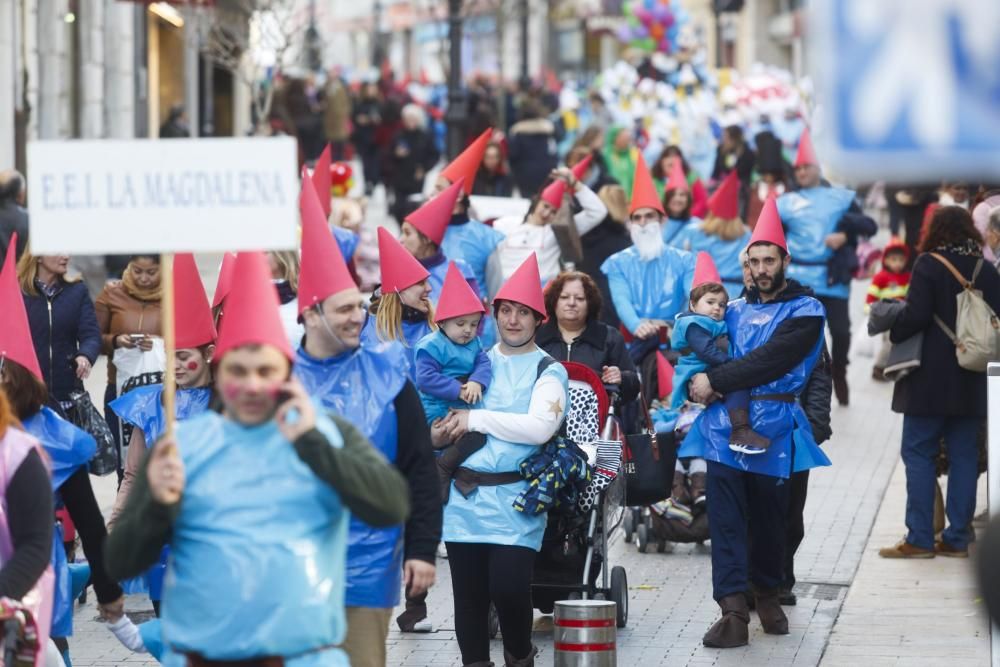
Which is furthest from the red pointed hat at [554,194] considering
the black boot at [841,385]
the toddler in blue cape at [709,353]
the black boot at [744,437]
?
the black boot at [744,437]

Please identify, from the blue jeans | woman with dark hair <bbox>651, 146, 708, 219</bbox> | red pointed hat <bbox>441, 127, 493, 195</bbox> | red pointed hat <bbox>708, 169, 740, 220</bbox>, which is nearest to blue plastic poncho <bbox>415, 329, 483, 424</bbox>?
the blue jeans

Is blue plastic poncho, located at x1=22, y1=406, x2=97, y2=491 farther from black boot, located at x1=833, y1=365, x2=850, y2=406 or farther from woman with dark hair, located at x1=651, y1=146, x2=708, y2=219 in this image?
woman with dark hair, located at x1=651, y1=146, x2=708, y2=219

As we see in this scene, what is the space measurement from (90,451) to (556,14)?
57.4 m

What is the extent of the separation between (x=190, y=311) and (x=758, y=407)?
2.47m

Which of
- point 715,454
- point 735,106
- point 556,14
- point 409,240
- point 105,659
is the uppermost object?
point 556,14

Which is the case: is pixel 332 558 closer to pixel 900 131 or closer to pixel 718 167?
pixel 900 131

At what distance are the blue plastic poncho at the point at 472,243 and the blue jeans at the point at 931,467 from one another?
3.06 m

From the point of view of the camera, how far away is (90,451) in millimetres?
6785

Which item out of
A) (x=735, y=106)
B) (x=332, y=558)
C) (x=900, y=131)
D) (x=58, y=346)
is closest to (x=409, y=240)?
(x=58, y=346)

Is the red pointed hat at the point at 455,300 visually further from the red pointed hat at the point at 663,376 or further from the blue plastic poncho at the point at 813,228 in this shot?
the blue plastic poncho at the point at 813,228

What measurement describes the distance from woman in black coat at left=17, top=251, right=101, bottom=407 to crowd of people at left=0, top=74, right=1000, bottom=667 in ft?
0.04

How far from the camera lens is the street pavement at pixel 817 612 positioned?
8516mm

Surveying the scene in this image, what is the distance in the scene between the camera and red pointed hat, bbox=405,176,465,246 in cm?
1089

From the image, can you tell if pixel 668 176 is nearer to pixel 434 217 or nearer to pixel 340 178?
pixel 340 178
